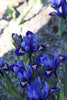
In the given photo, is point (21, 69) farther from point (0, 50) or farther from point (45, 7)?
point (45, 7)

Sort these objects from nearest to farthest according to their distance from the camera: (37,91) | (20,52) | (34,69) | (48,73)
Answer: (37,91) < (48,73) < (34,69) < (20,52)

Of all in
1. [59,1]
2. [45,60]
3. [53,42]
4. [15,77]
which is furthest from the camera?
[53,42]

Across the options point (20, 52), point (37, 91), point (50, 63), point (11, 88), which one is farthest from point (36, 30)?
point (37, 91)

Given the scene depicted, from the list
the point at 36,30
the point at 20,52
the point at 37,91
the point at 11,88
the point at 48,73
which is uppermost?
the point at 36,30

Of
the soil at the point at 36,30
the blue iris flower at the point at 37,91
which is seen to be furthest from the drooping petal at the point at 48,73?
the soil at the point at 36,30

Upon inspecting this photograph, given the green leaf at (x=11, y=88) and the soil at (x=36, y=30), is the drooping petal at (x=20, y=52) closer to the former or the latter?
the green leaf at (x=11, y=88)

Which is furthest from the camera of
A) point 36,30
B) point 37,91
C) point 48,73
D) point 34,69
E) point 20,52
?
point 36,30

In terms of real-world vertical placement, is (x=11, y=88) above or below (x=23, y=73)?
below

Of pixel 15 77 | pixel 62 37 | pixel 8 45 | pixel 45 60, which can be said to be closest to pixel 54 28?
pixel 62 37

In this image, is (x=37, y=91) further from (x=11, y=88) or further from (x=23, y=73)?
(x=11, y=88)

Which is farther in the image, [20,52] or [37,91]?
[20,52]
